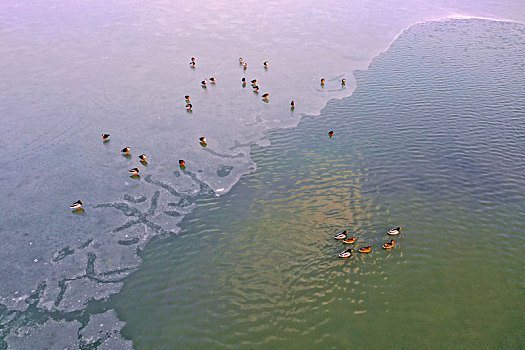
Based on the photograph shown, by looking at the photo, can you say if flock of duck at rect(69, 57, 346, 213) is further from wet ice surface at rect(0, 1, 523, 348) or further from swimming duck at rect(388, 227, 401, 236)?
swimming duck at rect(388, 227, 401, 236)

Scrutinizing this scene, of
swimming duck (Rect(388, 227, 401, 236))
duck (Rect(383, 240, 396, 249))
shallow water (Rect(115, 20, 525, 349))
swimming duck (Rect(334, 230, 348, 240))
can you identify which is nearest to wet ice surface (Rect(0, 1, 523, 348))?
shallow water (Rect(115, 20, 525, 349))

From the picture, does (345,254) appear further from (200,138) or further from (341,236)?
(200,138)

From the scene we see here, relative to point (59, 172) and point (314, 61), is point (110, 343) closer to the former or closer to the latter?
point (59, 172)

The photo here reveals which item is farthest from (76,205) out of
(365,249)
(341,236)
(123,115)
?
(365,249)

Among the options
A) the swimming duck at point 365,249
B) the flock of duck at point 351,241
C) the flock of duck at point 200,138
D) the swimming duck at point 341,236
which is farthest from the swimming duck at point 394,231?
the flock of duck at point 200,138

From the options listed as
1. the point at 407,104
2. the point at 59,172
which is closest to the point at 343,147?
the point at 407,104
